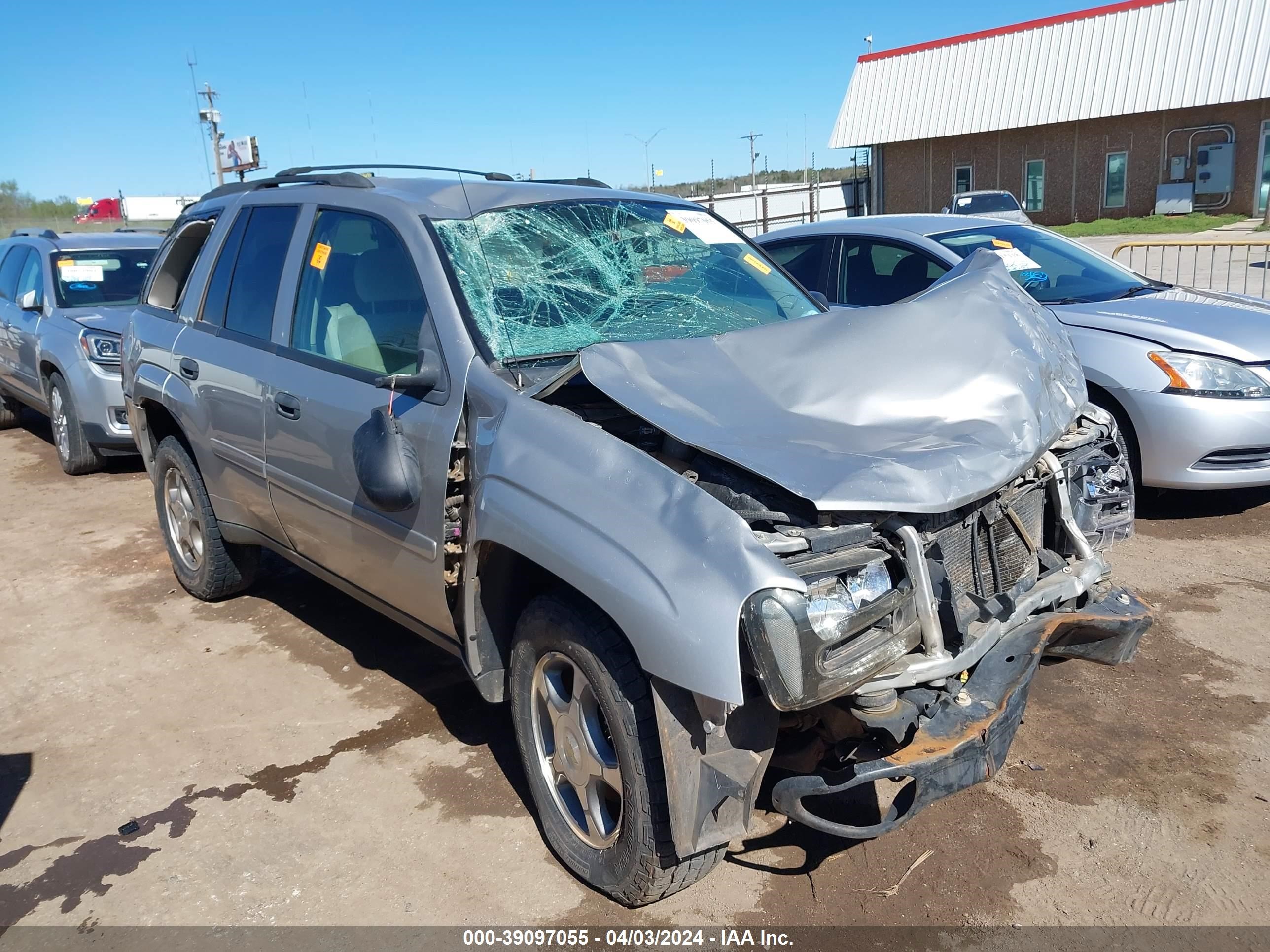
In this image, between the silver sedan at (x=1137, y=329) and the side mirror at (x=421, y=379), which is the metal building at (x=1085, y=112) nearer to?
the silver sedan at (x=1137, y=329)

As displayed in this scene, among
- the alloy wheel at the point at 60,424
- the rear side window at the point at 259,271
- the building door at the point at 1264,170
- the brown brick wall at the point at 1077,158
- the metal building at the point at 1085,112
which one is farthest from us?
the brown brick wall at the point at 1077,158

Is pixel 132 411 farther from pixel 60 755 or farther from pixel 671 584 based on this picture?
pixel 671 584

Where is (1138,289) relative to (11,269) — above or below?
below

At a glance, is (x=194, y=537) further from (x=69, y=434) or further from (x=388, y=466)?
(x=69, y=434)

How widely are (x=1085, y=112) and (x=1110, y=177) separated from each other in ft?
7.48

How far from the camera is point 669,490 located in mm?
2422

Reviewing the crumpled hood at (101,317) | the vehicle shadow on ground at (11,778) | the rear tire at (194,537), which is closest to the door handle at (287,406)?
the rear tire at (194,537)

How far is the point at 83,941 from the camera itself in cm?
279

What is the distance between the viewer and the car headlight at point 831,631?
221cm

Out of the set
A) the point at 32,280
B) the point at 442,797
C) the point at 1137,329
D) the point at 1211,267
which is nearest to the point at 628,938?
the point at 442,797

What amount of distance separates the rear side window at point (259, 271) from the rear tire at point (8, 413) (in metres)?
7.93

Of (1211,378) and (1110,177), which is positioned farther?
(1110,177)

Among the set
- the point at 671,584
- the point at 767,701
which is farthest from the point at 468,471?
the point at 767,701

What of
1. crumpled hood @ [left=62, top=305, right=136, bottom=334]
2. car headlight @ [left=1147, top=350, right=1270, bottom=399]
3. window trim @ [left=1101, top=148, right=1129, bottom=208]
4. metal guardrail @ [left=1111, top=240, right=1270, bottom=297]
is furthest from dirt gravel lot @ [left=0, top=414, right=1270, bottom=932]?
window trim @ [left=1101, top=148, right=1129, bottom=208]
